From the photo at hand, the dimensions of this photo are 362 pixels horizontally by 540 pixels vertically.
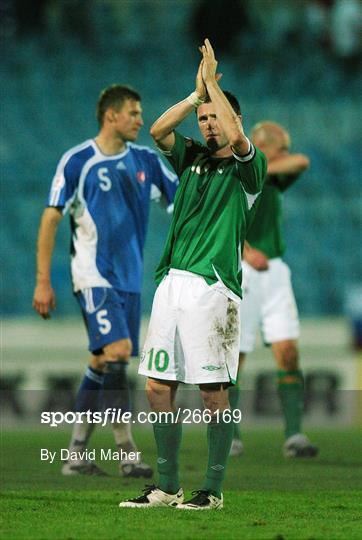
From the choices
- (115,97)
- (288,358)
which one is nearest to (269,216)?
(288,358)

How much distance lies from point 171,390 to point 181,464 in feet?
8.31

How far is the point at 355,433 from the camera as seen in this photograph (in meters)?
10.7

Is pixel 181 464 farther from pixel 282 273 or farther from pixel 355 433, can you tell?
pixel 355 433

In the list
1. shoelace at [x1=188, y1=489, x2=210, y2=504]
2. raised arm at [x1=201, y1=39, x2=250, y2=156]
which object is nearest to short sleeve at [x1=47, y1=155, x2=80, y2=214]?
raised arm at [x1=201, y1=39, x2=250, y2=156]

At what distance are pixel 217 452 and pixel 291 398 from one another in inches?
133

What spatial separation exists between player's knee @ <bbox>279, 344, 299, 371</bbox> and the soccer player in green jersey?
11.1ft

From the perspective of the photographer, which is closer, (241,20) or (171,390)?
(171,390)

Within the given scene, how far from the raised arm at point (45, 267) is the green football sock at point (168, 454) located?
1797 mm

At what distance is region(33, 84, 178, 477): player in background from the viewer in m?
7.17

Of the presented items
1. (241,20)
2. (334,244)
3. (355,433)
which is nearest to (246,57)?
(241,20)

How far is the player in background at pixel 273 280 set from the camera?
873 centimetres

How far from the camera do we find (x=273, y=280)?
29.2ft

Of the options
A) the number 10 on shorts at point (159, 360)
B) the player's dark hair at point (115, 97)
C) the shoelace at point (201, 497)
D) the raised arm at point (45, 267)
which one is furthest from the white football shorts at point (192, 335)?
the player's dark hair at point (115, 97)

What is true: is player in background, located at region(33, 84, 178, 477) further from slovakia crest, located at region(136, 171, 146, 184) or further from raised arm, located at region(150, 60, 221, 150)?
raised arm, located at region(150, 60, 221, 150)
